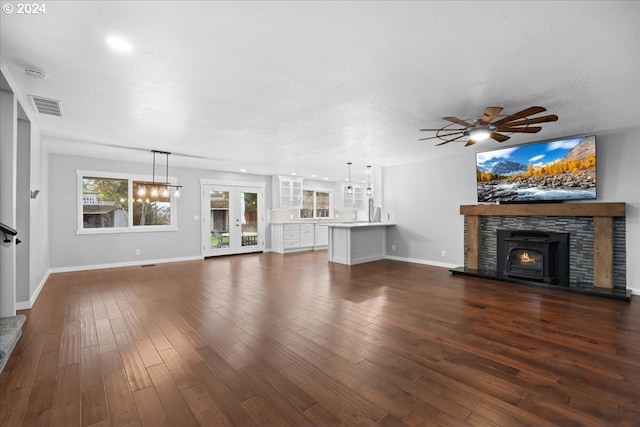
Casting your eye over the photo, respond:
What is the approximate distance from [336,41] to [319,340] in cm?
263

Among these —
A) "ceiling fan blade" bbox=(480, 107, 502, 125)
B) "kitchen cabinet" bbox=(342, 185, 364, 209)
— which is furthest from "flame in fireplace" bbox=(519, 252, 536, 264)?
"kitchen cabinet" bbox=(342, 185, 364, 209)

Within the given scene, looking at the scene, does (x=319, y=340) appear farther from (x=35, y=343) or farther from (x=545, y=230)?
A: (x=545, y=230)

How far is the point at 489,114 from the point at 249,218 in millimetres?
7343

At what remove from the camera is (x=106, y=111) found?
11.9 ft

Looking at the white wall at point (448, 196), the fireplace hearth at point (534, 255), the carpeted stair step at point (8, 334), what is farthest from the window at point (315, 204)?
the carpeted stair step at point (8, 334)

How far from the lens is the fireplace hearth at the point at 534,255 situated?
488 cm

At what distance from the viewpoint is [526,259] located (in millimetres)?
5215

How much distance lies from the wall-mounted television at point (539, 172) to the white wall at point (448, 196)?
28cm

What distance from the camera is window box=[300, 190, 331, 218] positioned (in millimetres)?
10531

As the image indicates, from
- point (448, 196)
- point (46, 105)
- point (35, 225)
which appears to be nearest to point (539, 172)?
point (448, 196)

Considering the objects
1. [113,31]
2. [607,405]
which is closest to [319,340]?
[607,405]

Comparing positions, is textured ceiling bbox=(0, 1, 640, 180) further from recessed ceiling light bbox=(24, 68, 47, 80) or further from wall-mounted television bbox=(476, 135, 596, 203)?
wall-mounted television bbox=(476, 135, 596, 203)

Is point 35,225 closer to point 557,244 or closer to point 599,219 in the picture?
point 557,244

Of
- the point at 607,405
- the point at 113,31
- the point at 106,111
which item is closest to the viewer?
the point at 607,405
